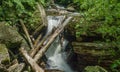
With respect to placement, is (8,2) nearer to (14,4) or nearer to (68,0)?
(14,4)

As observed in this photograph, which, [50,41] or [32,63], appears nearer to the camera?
[32,63]

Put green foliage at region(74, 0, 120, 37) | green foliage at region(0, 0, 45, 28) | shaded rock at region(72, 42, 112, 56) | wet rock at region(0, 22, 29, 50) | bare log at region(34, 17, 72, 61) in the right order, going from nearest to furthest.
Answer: green foliage at region(74, 0, 120, 37)
shaded rock at region(72, 42, 112, 56)
wet rock at region(0, 22, 29, 50)
bare log at region(34, 17, 72, 61)
green foliage at region(0, 0, 45, 28)

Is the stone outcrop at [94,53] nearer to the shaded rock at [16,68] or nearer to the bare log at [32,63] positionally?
the bare log at [32,63]

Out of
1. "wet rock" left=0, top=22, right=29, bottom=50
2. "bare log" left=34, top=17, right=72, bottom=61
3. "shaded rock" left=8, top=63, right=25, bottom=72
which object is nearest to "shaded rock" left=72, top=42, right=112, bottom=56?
"bare log" left=34, top=17, right=72, bottom=61

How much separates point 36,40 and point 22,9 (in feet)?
6.00

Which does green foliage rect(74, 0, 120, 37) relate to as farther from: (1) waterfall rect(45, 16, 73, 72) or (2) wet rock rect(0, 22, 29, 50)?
(1) waterfall rect(45, 16, 73, 72)

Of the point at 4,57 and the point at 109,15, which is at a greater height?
the point at 109,15

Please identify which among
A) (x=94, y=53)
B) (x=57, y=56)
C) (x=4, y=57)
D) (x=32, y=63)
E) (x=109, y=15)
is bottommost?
(x=57, y=56)

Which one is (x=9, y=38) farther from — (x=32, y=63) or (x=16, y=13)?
(x=16, y=13)

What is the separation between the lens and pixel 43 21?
1323 cm

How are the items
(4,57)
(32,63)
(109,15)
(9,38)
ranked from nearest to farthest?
(109,15), (4,57), (32,63), (9,38)

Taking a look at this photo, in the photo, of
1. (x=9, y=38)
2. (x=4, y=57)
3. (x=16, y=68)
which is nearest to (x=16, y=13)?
(x=9, y=38)

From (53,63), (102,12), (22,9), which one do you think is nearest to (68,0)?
(22,9)

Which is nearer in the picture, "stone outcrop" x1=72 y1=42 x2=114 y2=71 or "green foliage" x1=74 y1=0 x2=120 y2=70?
"green foliage" x1=74 y1=0 x2=120 y2=70
